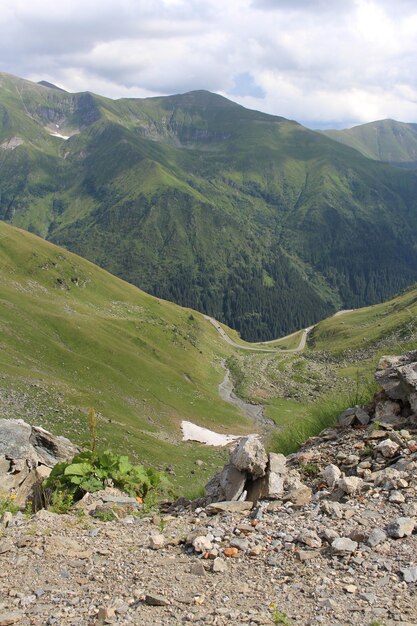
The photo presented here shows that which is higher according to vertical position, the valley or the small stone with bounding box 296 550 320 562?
the small stone with bounding box 296 550 320 562

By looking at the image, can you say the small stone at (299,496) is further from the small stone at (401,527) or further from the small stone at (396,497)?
the small stone at (401,527)

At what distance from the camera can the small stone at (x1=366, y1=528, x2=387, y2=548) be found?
26.1 feet

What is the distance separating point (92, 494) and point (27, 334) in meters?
89.1

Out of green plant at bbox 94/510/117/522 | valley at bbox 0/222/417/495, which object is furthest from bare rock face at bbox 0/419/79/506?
valley at bbox 0/222/417/495

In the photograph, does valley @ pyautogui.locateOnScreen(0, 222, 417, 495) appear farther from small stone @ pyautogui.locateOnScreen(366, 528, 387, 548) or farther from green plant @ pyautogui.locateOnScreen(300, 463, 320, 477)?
small stone @ pyautogui.locateOnScreen(366, 528, 387, 548)

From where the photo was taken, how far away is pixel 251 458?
11.2 meters

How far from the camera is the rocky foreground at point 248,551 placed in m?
6.89

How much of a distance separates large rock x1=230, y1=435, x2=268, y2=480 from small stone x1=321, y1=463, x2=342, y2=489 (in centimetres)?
141

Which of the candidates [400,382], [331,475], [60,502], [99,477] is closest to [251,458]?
[331,475]

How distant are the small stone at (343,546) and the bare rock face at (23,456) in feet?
29.0

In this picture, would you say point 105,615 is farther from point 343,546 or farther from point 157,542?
point 343,546

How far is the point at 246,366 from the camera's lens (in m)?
162

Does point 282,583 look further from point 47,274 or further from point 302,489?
point 47,274

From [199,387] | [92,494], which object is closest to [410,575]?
[92,494]
